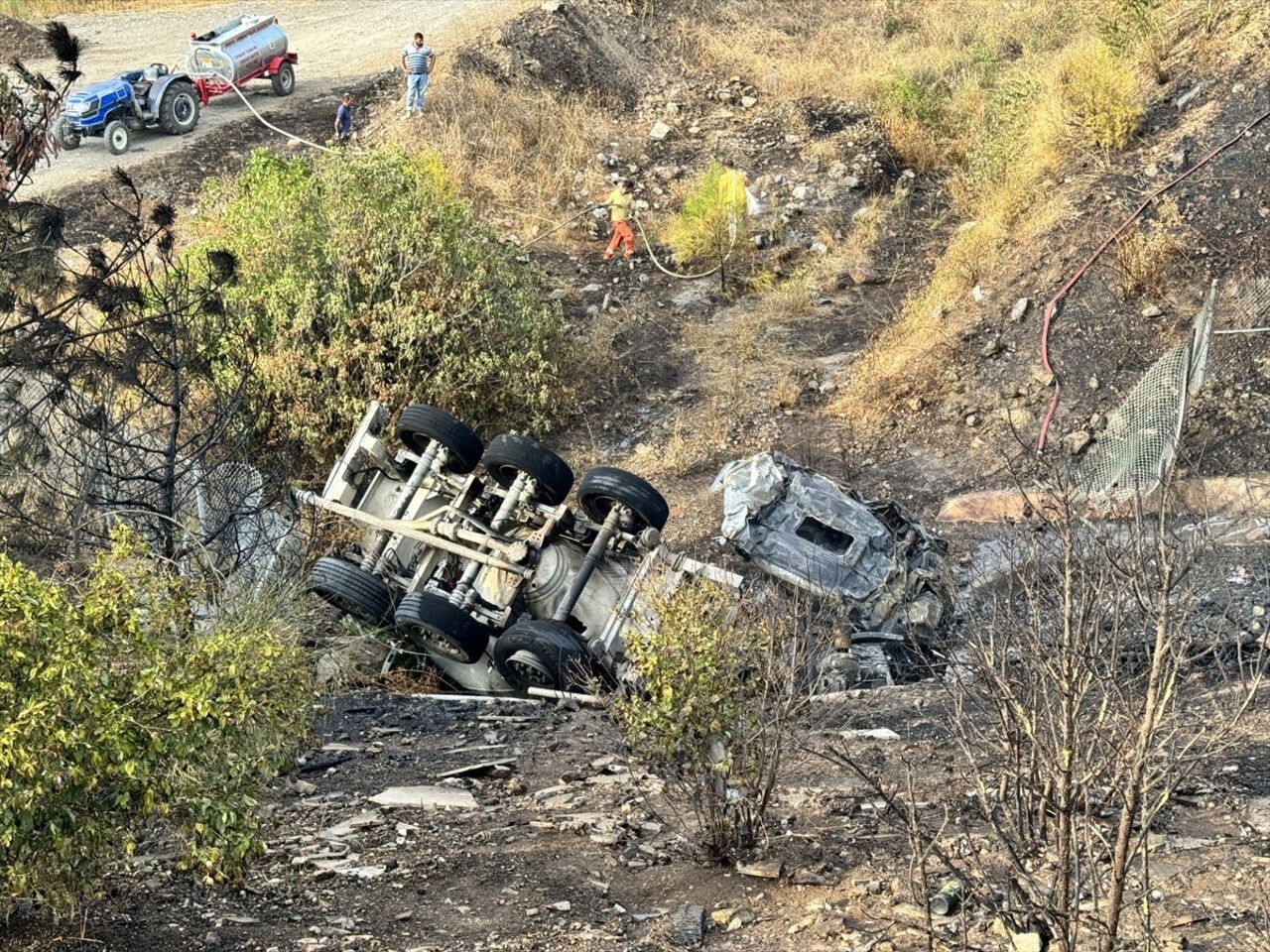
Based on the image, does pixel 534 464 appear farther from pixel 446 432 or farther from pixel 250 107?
pixel 250 107

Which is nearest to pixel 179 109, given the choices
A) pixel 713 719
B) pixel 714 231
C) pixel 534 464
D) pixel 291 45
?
pixel 291 45

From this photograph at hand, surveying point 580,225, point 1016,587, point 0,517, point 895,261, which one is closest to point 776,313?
point 895,261

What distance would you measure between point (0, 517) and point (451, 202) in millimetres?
6965

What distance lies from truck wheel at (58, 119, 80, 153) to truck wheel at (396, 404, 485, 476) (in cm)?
1071

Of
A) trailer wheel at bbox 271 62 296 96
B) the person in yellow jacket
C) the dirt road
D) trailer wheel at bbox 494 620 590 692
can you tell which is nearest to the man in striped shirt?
the dirt road

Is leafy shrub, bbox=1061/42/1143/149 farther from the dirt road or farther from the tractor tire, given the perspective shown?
the tractor tire

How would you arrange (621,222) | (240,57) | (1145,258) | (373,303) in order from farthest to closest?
(240,57) → (621,222) → (373,303) → (1145,258)

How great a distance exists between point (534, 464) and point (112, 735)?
541cm

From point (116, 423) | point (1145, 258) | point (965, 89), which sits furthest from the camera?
point (965, 89)

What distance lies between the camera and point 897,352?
611 inches

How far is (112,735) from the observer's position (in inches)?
206

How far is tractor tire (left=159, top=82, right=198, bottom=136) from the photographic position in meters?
20.3

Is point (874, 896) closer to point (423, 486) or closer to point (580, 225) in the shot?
point (423, 486)

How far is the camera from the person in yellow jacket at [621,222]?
1859 centimetres
